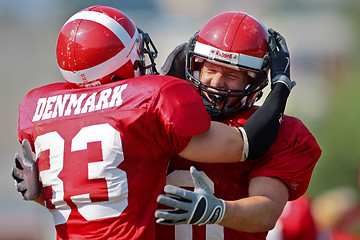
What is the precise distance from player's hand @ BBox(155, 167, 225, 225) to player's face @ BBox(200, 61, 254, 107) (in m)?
0.78

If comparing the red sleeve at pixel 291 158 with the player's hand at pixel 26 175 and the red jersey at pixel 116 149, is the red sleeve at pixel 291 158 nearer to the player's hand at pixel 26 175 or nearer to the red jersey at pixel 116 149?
the red jersey at pixel 116 149

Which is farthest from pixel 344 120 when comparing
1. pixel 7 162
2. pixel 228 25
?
pixel 228 25

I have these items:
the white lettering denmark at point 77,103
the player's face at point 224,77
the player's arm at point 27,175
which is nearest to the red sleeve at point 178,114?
the white lettering denmark at point 77,103

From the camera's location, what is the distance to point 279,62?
341 centimetres

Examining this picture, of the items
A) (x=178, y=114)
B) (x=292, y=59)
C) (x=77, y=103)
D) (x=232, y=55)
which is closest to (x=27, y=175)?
(x=77, y=103)

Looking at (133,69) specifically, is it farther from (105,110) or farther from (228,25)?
(228,25)

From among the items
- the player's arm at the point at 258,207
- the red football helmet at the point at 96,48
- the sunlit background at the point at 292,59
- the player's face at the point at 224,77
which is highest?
the red football helmet at the point at 96,48

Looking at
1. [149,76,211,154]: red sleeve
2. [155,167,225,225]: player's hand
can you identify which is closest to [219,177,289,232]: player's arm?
[155,167,225,225]: player's hand

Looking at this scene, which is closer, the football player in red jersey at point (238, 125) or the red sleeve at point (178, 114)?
the red sleeve at point (178, 114)

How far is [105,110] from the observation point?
9.59ft

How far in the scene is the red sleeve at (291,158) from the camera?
321cm

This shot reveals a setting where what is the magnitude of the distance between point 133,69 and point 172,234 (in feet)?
2.76

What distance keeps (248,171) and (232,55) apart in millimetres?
598

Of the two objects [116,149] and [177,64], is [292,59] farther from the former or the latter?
[116,149]
